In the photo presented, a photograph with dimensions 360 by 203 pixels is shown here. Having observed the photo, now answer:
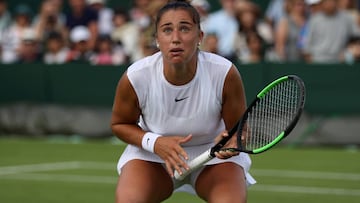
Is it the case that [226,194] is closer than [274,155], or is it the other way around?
[226,194]

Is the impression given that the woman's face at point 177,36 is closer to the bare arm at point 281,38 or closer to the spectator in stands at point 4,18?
the bare arm at point 281,38

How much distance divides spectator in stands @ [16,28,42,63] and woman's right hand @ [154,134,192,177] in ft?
35.9

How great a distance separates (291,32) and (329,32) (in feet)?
2.47

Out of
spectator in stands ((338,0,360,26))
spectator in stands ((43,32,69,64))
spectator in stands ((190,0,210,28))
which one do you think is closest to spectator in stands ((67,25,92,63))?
spectator in stands ((43,32,69,64))

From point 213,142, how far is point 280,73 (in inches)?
311

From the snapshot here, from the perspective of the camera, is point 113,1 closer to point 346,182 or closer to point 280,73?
point 280,73

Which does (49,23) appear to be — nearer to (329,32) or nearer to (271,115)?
(329,32)

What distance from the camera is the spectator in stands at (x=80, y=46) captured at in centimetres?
1609

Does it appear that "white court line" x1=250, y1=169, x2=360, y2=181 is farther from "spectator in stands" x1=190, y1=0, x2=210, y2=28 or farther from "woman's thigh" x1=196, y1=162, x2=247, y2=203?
"woman's thigh" x1=196, y1=162, x2=247, y2=203

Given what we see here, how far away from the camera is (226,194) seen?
19.7 ft

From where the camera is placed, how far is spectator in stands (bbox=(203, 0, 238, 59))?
48.1 ft

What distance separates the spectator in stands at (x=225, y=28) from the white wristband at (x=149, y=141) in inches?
332

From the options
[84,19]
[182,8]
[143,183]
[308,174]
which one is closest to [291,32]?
[308,174]

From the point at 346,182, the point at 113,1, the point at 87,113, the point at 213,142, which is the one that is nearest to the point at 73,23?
the point at 87,113
